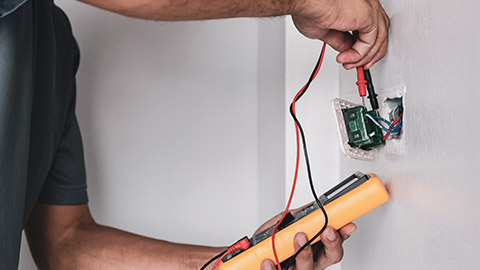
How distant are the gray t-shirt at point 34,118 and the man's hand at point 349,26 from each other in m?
0.41

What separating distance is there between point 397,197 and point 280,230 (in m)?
0.19

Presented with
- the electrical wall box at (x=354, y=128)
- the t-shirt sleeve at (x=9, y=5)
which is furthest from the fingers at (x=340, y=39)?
the t-shirt sleeve at (x=9, y=5)

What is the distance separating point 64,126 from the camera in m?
1.05

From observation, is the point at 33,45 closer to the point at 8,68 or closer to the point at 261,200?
the point at 8,68

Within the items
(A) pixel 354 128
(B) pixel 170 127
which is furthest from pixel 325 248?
(B) pixel 170 127

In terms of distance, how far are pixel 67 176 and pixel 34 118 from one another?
204 millimetres

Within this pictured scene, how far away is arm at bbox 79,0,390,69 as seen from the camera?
1.87ft

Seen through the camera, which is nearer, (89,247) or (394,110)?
(394,110)

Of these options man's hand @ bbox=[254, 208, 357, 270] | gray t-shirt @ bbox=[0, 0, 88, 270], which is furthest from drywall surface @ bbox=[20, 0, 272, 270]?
man's hand @ bbox=[254, 208, 357, 270]

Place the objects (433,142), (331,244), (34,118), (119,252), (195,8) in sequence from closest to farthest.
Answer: (433,142) < (195,8) < (331,244) < (34,118) < (119,252)

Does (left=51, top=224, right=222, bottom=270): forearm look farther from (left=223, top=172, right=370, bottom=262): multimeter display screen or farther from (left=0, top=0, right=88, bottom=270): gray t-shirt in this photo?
(left=223, top=172, right=370, bottom=262): multimeter display screen

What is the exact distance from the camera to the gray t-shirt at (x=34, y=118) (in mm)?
722

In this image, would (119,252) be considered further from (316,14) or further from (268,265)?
(316,14)

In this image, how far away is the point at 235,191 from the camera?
1.42 m
